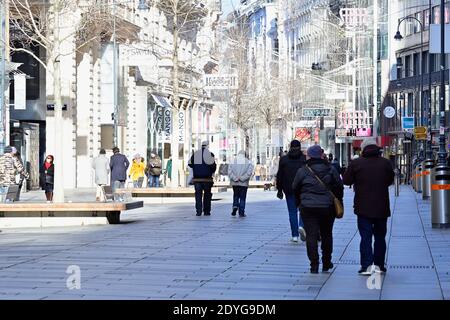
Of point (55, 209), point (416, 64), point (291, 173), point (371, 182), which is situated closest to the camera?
point (371, 182)

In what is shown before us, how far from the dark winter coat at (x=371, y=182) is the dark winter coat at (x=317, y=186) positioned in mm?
277

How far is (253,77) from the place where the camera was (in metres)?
91.9

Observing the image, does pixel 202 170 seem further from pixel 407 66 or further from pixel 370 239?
pixel 407 66

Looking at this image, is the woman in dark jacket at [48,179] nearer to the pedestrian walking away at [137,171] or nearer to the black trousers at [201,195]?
the black trousers at [201,195]

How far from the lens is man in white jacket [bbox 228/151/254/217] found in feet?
97.5

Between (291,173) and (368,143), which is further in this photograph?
(291,173)

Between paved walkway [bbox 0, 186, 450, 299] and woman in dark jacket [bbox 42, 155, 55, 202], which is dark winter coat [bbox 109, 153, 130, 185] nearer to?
woman in dark jacket [bbox 42, 155, 55, 202]

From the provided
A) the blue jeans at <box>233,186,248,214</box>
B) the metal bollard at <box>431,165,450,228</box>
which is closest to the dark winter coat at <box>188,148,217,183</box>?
the blue jeans at <box>233,186,248,214</box>

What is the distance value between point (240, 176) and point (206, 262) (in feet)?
40.4

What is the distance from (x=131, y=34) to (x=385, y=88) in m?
51.3

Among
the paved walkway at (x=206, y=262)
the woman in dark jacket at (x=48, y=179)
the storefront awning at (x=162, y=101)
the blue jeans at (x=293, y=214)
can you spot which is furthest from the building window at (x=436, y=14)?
the blue jeans at (x=293, y=214)

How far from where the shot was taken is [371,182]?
51.5 ft

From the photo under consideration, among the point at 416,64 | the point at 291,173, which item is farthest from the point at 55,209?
the point at 416,64
